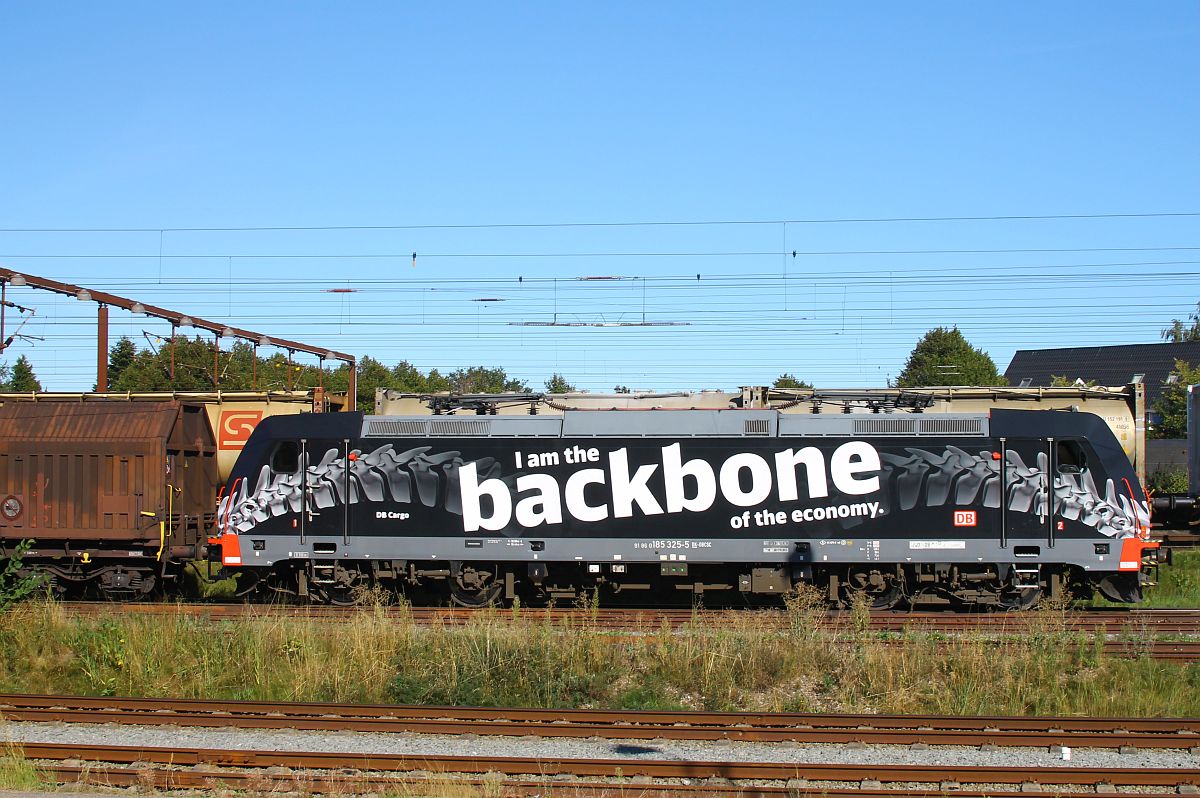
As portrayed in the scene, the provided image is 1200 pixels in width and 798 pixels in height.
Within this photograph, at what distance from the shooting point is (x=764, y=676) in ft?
40.9

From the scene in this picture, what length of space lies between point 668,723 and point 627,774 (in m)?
1.73

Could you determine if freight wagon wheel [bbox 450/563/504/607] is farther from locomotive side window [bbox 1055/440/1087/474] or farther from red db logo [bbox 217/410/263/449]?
locomotive side window [bbox 1055/440/1087/474]

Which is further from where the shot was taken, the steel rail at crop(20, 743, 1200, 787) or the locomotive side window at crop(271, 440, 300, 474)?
the locomotive side window at crop(271, 440, 300, 474)

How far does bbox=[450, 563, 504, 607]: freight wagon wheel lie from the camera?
17.7m

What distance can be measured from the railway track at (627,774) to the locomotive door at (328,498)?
26.3ft

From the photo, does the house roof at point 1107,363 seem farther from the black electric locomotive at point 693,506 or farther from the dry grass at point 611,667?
the dry grass at point 611,667

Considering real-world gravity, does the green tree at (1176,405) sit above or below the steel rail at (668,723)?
above

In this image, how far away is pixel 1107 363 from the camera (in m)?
67.7

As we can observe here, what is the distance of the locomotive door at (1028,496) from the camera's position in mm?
16484

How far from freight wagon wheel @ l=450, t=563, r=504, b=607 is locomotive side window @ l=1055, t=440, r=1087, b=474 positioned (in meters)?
9.58

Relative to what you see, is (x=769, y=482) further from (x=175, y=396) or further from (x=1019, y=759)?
(x=175, y=396)

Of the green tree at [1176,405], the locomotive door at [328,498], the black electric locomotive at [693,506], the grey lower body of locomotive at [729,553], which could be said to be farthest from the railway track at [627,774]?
the green tree at [1176,405]

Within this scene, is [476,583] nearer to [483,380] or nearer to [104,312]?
[104,312]

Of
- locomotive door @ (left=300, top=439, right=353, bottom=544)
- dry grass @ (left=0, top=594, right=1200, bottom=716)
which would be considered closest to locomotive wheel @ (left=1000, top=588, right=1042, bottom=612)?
dry grass @ (left=0, top=594, right=1200, bottom=716)
